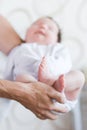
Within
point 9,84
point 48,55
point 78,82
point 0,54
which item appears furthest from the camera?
point 0,54

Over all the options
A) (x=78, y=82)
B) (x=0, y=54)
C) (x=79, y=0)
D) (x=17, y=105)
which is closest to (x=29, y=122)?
(x=17, y=105)

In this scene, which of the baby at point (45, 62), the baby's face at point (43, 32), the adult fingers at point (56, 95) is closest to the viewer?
the adult fingers at point (56, 95)

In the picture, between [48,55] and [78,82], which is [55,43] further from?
[78,82]

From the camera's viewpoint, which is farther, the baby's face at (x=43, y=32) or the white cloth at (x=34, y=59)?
the baby's face at (x=43, y=32)

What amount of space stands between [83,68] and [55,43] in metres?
0.23

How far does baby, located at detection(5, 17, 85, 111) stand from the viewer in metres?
1.10

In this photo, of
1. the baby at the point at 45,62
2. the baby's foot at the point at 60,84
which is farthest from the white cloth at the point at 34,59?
the baby's foot at the point at 60,84

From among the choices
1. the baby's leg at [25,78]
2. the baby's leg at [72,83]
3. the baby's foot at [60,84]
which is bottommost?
the baby's leg at [72,83]

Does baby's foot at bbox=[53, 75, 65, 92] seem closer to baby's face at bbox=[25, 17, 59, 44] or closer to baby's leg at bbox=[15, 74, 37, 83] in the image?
baby's leg at bbox=[15, 74, 37, 83]

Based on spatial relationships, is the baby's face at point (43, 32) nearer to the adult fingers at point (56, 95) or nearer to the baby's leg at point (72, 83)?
the baby's leg at point (72, 83)

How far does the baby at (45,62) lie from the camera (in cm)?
110

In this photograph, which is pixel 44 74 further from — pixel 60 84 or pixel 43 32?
pixel 43 32

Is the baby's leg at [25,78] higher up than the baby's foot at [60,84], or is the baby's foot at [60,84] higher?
the baby's foot at [60,84]

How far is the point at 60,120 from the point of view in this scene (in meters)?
1.52
